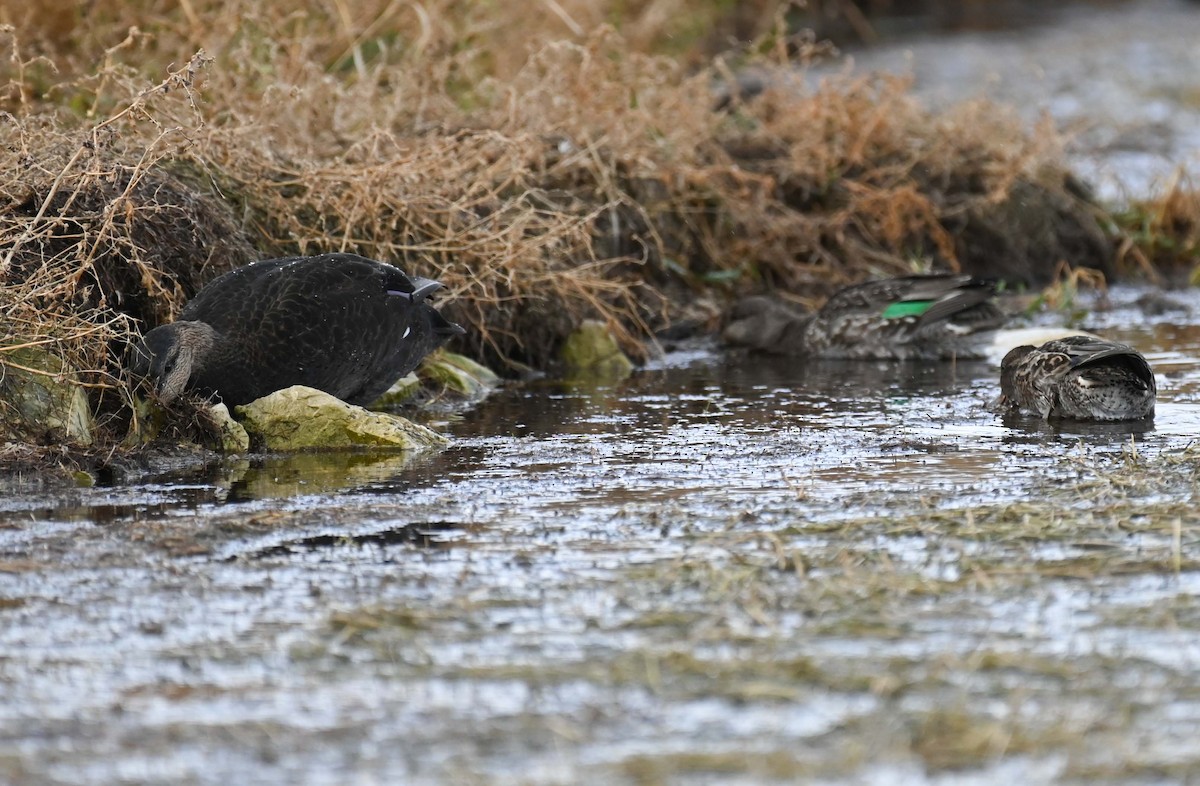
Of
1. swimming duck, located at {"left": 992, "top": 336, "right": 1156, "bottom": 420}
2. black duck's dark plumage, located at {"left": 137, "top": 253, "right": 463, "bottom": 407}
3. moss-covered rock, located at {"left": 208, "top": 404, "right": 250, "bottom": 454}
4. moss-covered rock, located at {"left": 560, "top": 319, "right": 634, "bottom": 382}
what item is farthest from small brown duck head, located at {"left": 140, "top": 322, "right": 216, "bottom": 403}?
swimming duck, located at {"left": 992, "top": 336, "right": 1156, "bottom": 420}

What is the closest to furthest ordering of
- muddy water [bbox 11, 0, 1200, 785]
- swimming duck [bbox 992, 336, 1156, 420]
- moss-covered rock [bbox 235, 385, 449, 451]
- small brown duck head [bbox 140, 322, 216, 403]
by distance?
muddy water [bbox 11, 0, 1200, 785], small brown duck head [bbox 140, 322, 216, 403], moss-covered rock [bbox 235, 385, 449, 451], swimming duck [bbox 992, 336, 1156, 420]

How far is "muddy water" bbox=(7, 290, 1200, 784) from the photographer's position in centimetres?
355

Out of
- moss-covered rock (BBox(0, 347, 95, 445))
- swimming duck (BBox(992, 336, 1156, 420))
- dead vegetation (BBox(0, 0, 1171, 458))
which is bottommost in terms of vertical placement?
swimming duck (BBox(992, 336, 1156, 420))

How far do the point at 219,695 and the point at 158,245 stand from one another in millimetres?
4191

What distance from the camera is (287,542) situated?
17.0 feet

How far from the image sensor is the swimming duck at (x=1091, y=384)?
732cm

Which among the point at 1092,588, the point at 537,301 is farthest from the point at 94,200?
the point at 1092,588

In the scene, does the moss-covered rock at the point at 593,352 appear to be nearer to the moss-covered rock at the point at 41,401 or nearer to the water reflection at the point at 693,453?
the water reflection at the point at 693,453

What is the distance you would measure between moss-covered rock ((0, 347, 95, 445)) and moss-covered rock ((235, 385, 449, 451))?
0.67 metres

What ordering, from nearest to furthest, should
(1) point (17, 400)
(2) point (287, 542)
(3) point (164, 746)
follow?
(3) point (164, 746) < (2) point (287, 542) < (1) point (17, 400)

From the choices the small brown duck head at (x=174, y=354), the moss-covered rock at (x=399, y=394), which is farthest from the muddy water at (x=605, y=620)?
the moss-covered rock at (x=399, y=394)

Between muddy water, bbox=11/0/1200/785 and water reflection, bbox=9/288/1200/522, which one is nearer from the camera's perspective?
muddy water, bbox=11/0/1200/785

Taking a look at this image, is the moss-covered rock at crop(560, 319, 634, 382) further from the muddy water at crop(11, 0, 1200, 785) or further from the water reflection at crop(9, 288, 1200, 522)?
the muddy water at crop(11, 0, 1200, 785)

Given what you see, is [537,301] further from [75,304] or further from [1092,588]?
[1092,588]
